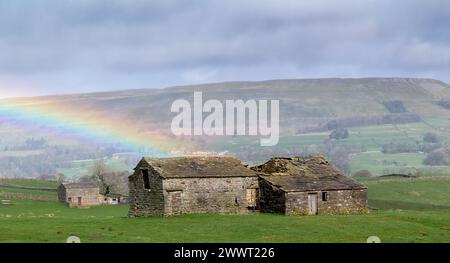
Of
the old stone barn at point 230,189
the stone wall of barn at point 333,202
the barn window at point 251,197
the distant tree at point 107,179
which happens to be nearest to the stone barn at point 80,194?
the distant tree at point 107,179

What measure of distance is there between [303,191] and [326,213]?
2796 mm

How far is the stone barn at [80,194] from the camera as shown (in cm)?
11438

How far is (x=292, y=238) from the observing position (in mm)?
44594

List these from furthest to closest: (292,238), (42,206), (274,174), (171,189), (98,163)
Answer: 1. (98,163)
2. (42,206)
3. (274,174)
4. (171,189)
5. (292,238)

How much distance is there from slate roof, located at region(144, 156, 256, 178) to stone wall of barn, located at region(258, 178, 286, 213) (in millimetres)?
1459

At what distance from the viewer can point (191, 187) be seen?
61594mm

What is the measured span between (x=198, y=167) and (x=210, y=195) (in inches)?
99.6

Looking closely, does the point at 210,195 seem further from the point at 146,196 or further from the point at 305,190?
the point at 305,190

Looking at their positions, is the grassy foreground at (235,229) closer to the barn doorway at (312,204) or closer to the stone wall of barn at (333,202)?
the stone wall of barn at (333,202)

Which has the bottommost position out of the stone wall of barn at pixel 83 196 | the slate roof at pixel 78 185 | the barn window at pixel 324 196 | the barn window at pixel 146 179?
the stone wall of barn at pixel 83 196

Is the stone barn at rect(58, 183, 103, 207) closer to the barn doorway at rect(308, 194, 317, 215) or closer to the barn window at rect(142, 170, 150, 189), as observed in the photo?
the barn window at rect(142, 170, 150, 189)
